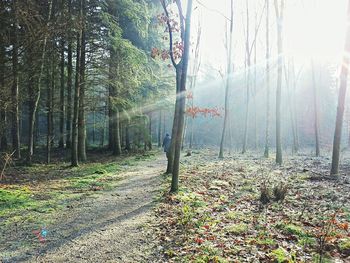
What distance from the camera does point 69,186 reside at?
10312mm

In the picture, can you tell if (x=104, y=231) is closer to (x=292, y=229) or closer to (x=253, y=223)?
(x=253, y=223)

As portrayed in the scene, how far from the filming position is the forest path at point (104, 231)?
17.3ft

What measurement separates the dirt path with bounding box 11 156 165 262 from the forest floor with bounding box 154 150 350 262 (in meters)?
0.44

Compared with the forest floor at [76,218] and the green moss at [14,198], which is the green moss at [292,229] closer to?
the forest floor at [76,218]

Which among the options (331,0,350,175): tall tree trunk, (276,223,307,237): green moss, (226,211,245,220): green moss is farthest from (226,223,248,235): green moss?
(331,0,350,175): tall tree trunk

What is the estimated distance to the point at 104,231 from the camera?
6.36 meters

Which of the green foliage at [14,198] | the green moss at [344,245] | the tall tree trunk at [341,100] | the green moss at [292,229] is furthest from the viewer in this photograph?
the tall tree trunk at [341,100]

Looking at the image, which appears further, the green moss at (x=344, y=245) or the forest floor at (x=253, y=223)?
the green moss at (x=344, y=245)

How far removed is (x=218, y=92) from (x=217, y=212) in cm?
5112

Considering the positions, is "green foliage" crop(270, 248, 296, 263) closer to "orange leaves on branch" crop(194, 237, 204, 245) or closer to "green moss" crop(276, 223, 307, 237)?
"green moss" crop(276, 223, 307, 237)

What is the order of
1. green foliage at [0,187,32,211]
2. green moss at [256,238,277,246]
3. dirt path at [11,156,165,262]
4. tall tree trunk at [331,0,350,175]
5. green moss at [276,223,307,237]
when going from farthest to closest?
1. tall tree trunk at [331,0,350,175]
2. green foliage at [0,187,32,211]
3. green moss at [276,223,307,237]
4. green moss at [256,238,277,246]
5. dirt path at [11,156,165,262]

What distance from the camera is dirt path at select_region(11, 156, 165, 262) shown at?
17.3 ft

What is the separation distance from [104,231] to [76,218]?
106 centimetres

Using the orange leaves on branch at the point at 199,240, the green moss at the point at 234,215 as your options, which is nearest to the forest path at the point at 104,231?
the orange leaves on branch at the point at 199,240
